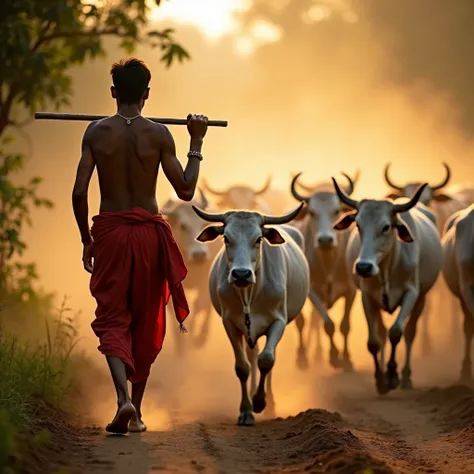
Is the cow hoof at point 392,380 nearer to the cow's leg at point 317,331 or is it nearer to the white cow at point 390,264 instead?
the white cow at point 390,264

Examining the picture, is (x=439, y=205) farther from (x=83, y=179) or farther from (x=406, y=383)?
(x=83, y=179)

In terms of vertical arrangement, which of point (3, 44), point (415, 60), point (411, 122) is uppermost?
point (415, 60)

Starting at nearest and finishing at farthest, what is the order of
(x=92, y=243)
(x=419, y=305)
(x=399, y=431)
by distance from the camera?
1. (x=92, y=243)
2. (x=399, y=431)
3. (x=419, y=305)

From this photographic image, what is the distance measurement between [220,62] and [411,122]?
447 inches

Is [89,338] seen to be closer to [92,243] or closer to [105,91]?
[92,243]

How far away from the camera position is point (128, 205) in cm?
826

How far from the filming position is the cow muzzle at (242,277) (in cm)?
988

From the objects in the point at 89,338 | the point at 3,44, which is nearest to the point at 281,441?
the point at 3,44

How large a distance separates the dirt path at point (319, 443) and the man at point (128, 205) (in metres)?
0.59

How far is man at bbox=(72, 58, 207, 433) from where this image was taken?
817 centimetres

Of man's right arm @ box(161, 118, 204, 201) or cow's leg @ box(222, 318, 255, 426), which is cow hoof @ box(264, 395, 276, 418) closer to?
cow's leg @ box(222, 318, 255, 426)

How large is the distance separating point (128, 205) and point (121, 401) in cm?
121

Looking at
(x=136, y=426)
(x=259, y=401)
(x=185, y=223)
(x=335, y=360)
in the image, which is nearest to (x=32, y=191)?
(x=335, y=360)

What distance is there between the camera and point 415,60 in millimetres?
48844
